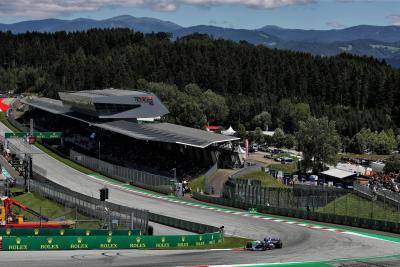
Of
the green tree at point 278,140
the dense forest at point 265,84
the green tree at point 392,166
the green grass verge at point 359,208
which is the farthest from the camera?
the dense forest at point 265,84

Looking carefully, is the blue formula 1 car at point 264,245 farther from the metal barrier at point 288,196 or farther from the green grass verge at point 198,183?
the green grass verge at point 198,183

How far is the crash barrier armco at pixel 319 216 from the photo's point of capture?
52938mm

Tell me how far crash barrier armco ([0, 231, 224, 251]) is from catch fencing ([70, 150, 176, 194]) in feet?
114

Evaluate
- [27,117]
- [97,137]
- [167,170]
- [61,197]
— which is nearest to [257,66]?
[27,117]

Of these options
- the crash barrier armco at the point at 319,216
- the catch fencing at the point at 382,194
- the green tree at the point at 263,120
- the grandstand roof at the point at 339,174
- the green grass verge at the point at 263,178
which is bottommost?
the green tree at the point at 263,120

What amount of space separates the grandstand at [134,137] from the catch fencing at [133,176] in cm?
376

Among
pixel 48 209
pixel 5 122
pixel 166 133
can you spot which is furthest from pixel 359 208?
pixel 5 122

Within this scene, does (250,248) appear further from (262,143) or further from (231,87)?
(231,87)

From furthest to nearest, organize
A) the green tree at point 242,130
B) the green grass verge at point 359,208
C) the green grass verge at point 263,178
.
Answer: the green tree at point 242,130
the green grass verge at point 263,178
the green grass verge at point 359,208

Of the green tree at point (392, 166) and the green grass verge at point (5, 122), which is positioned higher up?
the green tree at point (392, 166)

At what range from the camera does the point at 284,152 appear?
450ft

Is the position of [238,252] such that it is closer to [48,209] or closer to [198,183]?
[48,209]

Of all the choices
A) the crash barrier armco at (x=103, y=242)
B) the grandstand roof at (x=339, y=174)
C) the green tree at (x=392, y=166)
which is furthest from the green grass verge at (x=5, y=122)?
the crash barrier armco at (x=103, y=242)

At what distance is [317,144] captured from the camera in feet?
339
